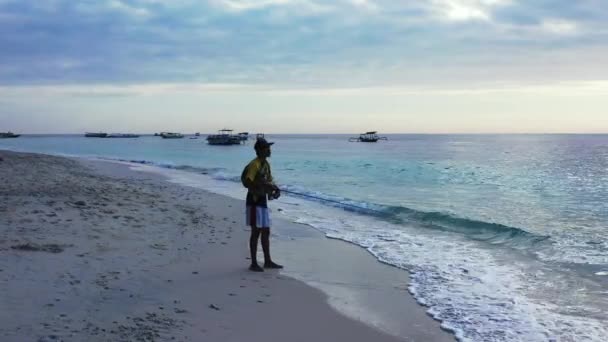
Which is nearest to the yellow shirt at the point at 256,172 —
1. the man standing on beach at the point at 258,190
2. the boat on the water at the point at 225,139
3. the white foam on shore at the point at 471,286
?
the man standing on beach at the point at 258,190

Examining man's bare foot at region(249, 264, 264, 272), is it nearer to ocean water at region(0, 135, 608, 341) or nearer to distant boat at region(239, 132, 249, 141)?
ocean water at region(0, 135, 608, 341)

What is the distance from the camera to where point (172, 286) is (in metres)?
6.44

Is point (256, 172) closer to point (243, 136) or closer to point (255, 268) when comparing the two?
point (255, 268)

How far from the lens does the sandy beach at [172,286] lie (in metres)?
4.88

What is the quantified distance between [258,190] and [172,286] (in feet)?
5.87

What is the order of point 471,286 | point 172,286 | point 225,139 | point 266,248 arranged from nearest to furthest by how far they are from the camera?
point 172,286, point 471,286, point 266,248, point 225,139

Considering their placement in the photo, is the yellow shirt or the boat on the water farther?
the boat on the water

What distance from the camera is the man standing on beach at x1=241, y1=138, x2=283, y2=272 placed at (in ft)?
24.5

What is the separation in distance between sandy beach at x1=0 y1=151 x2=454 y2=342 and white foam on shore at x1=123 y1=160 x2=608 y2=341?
363mm

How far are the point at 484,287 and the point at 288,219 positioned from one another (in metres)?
6.91

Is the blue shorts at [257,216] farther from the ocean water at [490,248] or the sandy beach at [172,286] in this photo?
the ocean water at [490,248]

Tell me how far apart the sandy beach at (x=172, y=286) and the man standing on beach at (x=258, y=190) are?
0.59m

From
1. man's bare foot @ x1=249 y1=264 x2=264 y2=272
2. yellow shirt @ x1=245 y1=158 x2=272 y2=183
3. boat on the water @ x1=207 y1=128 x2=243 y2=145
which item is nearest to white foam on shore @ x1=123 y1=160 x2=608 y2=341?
man's bare foot @ x1=249 y1=264 x2=264 y2=272

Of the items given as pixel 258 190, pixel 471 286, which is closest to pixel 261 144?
pixel 258 190
